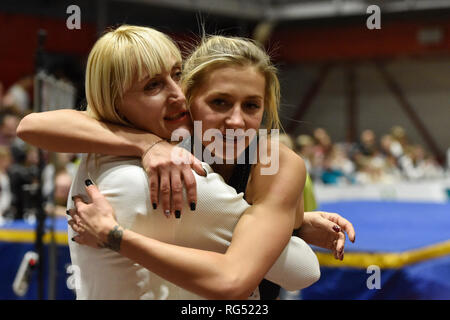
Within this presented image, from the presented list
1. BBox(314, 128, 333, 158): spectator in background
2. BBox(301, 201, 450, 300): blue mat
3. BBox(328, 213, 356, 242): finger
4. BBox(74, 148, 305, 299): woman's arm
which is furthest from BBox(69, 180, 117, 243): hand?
BBox(314, 128, 333, 158): spectator in background

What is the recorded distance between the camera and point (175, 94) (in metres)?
0.94

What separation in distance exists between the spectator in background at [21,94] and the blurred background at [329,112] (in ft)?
0.12

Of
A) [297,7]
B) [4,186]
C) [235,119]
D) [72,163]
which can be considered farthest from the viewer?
[297,7]

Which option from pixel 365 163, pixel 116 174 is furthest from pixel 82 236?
pixel 365 163

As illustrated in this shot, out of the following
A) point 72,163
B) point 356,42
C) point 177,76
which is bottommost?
point 177,76

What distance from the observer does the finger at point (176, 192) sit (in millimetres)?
834

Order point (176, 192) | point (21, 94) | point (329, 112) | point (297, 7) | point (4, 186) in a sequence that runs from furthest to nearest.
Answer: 1. point (329, 112)
2. point (297, 7)
3. point (21, 94)
4. point (4, 186)
5. point (176, 192)

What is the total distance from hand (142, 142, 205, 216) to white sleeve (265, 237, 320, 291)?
20 centimetres

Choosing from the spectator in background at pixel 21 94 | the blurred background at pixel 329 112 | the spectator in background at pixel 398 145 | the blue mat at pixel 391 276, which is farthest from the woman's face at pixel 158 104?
the spectator in background at pixel 398 145

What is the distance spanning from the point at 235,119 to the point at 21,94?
611 centimetres

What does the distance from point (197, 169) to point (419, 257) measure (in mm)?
1664

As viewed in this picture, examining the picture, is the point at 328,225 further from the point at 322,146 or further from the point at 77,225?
the point at 322,146
